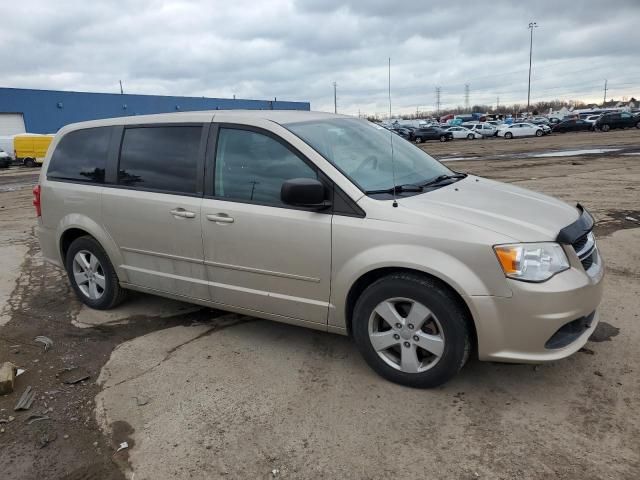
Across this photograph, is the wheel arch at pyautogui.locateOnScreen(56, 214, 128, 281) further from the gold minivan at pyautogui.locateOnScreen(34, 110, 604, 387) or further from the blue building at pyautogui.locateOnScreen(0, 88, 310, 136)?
the blue building at pyautogui.locateOnScreen(0, 88, 310, 136)

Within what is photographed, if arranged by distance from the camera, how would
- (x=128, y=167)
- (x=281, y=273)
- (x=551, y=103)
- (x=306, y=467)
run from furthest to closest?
(x=551, y=103), (x=128, y=167), (x=281, y=273), (x=306, y=467)

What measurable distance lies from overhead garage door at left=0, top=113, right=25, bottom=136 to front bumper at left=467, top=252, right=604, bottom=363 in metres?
50.7

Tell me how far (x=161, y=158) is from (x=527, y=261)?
9.74ft

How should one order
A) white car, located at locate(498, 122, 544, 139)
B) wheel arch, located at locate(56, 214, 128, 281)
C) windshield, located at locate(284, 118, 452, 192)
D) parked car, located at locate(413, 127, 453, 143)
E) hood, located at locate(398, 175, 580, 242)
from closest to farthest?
hood, located at locate(398, 175, 580, 242) < windshield, located at locate(284, 118, 452, 192) < wheel arch, located at locate(56, 214, 128, 281) < white car, located at locate(498, 122, 544, 139) < parked car, located at locate(413, 127, 453, 143)

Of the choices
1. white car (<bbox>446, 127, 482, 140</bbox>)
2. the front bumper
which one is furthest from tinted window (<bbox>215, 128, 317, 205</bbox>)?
white car (<bbox>446, 127, 482, 140</bbox>)

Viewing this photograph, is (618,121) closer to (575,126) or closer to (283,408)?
(575,126)

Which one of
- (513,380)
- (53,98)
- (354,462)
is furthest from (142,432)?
(53,98)

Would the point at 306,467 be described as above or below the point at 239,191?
below

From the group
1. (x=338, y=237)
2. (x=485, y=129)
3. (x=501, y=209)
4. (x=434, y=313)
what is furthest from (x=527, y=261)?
(x=485, y=129)

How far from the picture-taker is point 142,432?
312 cm

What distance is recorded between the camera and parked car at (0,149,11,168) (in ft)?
113

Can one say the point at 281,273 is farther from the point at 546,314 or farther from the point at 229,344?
the point at 546,314

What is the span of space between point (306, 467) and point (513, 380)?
1.57 meters

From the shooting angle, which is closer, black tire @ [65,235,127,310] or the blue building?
Result: black tire @ [65,235,127,310]
